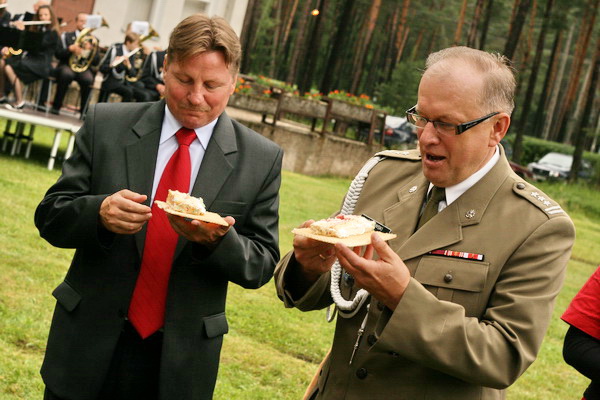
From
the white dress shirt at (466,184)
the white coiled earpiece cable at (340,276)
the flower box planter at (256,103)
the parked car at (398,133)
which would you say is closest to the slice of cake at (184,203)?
the white coiled earpiece cable at (340,276)

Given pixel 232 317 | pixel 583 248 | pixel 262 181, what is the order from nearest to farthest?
pixel 262 181
pixel 232 317
pixel 583 248

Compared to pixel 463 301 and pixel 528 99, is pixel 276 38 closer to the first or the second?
pixel 528 99

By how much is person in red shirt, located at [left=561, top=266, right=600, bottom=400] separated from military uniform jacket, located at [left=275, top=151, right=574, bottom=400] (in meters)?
→ 0.38

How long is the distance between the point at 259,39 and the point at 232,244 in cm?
6050

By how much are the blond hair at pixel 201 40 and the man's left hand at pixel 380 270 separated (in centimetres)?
99

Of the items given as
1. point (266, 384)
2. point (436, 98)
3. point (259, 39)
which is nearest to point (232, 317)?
point (266, 384)

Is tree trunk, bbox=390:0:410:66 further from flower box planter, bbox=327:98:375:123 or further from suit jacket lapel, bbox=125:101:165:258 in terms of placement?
suit jacket lapel, bbox=125:101:165:258

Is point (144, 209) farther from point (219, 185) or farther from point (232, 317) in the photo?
point (232, 317)

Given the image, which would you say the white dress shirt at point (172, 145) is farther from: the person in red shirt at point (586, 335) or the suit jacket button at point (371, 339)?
the person in red shirt at point (586, 335)

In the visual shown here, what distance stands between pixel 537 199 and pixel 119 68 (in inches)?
631

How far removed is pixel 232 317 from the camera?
28.6ft

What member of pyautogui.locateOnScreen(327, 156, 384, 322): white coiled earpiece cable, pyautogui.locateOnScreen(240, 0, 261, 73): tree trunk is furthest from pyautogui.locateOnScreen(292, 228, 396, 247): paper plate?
pyautogui.locateOnScreen(240, 0, 261, 73): tree trunk

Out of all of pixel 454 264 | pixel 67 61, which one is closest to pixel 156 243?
pixel 454 264

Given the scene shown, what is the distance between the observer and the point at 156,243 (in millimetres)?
3326
